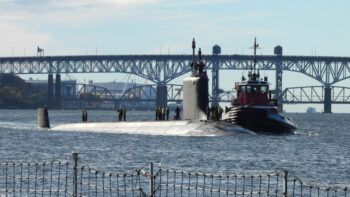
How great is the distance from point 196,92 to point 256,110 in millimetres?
8603

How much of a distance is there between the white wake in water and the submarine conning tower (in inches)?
28.9

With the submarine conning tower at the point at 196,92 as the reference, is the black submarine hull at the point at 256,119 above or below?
below

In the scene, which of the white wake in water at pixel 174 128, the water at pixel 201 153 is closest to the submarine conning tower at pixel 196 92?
the white wake in water at pixel 174 128

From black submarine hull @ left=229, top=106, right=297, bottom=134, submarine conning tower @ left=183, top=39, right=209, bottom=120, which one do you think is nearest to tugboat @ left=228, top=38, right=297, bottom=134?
black submarine hull @ left=229, top=106, right=297, bottom=134

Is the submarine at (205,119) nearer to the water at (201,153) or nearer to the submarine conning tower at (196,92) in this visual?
the submarine conning tower at (196,92)

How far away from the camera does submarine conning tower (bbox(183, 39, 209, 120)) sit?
55625 mm

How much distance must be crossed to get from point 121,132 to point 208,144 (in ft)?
56.6

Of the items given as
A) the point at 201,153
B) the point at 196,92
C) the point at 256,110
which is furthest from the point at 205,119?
the point at 201,153

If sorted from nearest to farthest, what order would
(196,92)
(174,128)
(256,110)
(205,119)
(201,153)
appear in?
1. (201,153)
2. (196,92)
3. (205,119)
4. (174,128)
5. (256,110)

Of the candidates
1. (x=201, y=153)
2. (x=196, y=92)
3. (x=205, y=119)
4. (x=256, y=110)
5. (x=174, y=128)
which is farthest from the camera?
(x=256, y=110)

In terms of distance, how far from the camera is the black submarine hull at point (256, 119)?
62.6 meters

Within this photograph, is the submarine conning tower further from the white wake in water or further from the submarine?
the white wake in water

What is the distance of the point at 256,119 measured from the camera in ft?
208

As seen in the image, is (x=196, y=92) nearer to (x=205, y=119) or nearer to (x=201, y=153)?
(x=205, y=119)
